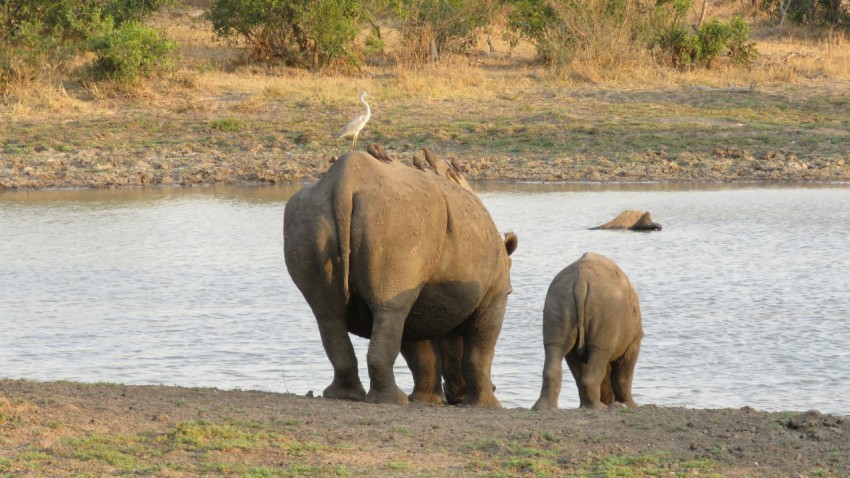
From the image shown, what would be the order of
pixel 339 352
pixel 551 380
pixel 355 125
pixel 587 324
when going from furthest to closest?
pixel 355 125 < pixel 587 324 < pixel 551 380 < pixel 339 352

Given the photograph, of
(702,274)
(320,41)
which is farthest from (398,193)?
(320,41)

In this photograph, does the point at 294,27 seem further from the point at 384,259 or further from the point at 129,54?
the point at 384,259

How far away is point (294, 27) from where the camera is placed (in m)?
25.1

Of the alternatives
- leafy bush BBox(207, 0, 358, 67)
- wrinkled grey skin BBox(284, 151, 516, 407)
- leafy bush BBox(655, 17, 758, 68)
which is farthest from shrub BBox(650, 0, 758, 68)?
wrinkled grey skin BBox(284, 151, 516, 407)

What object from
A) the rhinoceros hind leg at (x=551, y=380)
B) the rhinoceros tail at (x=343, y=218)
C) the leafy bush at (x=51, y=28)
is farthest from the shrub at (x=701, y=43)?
the rhinoceros tail at (x=343, y=218)

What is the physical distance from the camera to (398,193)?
6371 mm

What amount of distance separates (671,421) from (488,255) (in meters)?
1.56

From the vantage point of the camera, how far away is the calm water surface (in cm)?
833

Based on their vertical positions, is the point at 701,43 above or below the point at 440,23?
above

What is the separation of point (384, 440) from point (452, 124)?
47.8 feet

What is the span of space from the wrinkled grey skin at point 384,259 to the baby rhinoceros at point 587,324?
1.17ft

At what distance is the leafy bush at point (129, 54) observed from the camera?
21.3 metres

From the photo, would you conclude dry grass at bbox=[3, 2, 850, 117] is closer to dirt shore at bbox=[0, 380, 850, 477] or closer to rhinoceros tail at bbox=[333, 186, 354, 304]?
rhinoceros tail at bbox=[333, 186, 354, 304]

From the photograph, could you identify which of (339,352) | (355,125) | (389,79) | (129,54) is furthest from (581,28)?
(339,352)
